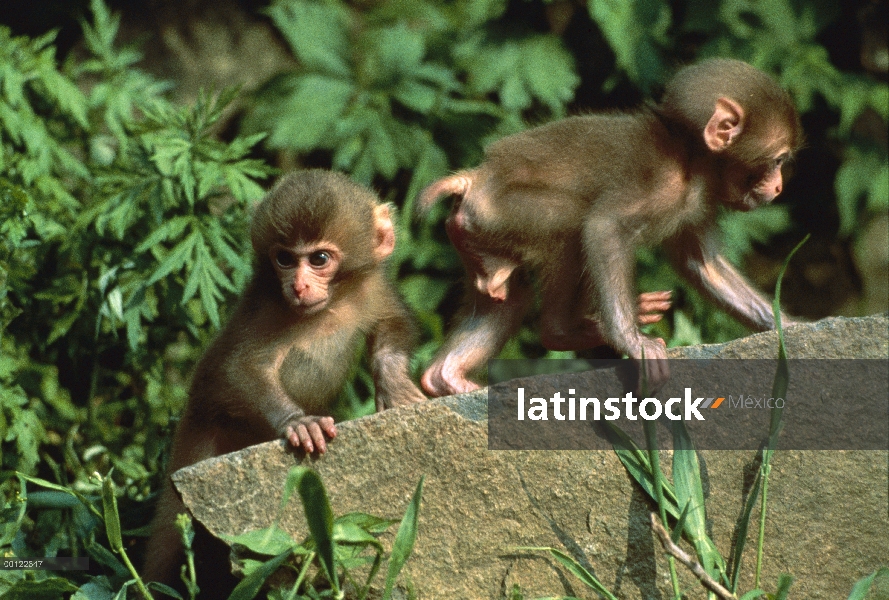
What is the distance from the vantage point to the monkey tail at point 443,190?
4.94 meters

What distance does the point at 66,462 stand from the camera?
18.6 feet

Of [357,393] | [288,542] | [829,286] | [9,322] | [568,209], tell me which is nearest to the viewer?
[288,542]

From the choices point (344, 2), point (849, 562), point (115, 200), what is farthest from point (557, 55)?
A: point (849, 562)

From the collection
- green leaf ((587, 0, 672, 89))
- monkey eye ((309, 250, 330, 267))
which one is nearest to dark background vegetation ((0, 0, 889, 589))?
green leaf ((587, 0, 672, 89))

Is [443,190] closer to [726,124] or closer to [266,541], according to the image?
[726,124]

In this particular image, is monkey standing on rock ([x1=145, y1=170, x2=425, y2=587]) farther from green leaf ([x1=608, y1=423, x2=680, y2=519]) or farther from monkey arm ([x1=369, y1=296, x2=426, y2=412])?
green leaf ([x1=608, y1=423, x2=680, y2=519])

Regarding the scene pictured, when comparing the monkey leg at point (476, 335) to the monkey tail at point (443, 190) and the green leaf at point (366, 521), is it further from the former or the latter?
the green leaf at point (366, 521)

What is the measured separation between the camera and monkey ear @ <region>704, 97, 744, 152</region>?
4.86 m

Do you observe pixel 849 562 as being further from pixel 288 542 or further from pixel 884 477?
pixel 288 542

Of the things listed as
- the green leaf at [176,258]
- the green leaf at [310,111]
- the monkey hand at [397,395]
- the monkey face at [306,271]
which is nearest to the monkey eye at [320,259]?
the monkey face at [306,271]

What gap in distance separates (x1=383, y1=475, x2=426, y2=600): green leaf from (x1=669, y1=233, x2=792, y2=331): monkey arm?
7.53 feet

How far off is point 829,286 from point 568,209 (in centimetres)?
495

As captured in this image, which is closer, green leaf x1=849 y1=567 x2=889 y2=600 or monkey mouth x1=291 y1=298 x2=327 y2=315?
green leaf x1=849 y1=567 x2=889 y2=600

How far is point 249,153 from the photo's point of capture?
6.07 metres
